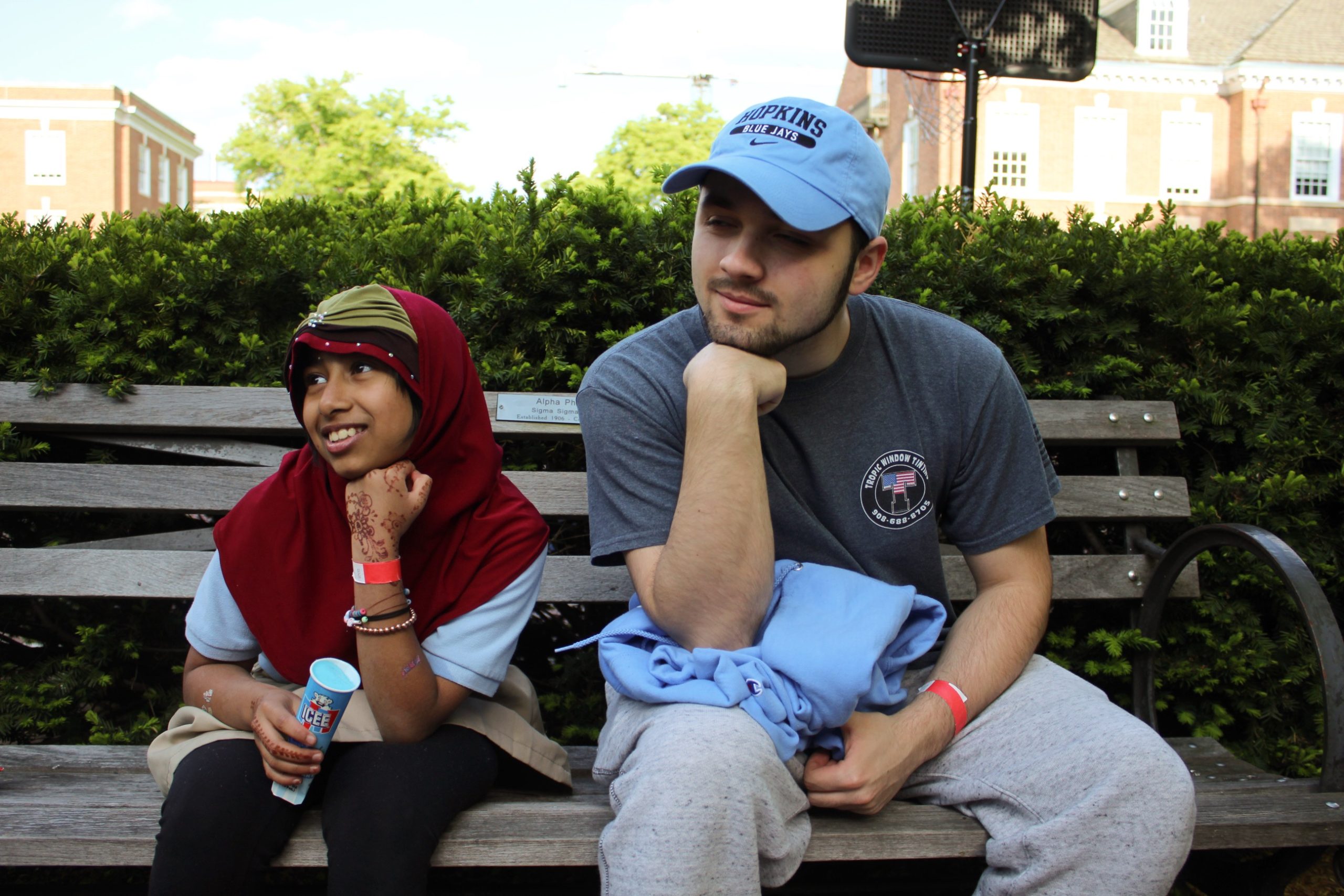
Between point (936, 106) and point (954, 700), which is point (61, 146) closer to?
point (936, 106)

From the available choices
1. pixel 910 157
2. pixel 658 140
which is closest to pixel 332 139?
pixel 658 140

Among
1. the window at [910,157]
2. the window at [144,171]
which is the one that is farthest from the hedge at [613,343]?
the window at [144,171]

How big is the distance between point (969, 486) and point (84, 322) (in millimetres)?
2340

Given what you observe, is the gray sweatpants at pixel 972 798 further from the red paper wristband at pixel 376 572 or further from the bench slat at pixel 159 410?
the bench slat at pixel 159 410

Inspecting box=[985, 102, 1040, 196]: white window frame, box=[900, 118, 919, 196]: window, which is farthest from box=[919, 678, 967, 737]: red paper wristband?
box=[900, 118, 919, 196]: window

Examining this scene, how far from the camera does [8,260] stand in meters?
2.87

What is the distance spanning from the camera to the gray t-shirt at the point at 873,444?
7.12 ft

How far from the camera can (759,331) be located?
210cm

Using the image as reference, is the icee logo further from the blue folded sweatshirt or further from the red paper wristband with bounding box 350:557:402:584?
the blue folded sweatshirt

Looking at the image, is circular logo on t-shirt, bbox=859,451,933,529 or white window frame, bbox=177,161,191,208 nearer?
circular logo on t-shirt, bbox=859,451,933,529

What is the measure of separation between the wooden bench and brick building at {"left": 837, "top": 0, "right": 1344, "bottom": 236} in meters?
32.3

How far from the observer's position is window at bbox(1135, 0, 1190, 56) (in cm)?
3522

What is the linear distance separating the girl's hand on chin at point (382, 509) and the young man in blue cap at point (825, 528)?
377 millimetres

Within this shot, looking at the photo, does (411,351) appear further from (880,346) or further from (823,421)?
(880,346)
